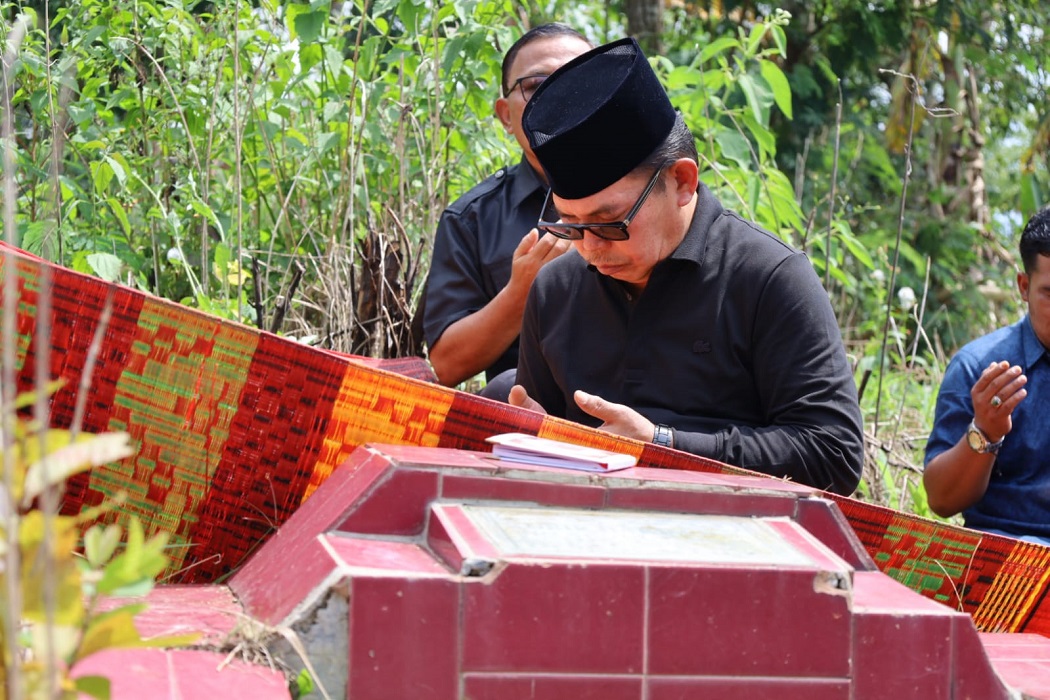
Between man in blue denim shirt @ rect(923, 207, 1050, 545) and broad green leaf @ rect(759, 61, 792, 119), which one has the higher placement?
broad green leaf @ rect(759, 61, 792, 119)

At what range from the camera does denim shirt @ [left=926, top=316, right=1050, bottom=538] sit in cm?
314

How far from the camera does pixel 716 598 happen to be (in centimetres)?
140

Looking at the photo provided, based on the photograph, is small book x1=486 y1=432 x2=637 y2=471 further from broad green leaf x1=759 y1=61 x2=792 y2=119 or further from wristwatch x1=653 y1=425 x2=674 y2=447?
broad green leaf x1=759 y1=61 x2=792 y2=119

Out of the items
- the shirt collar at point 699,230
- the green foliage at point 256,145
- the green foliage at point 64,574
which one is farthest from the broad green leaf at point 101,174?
the green foliage at point 64,574

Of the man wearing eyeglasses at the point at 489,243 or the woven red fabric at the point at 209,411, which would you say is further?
the man wearing eyeglasses at the point at 489,243

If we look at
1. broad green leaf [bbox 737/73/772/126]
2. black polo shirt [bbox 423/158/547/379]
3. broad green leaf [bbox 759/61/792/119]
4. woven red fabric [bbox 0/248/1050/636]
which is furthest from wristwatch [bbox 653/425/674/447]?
broad green leaf [bbox 759/61/792/119]

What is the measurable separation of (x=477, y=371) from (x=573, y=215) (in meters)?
1.01

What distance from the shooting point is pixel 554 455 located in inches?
65.5

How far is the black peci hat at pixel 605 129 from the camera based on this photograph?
2.50m

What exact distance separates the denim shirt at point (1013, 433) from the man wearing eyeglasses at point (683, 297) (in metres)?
0.83

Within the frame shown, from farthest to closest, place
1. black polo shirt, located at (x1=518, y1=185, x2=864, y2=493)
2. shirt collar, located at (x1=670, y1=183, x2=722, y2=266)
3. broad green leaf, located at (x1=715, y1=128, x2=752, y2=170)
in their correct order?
broad green leaf, located at (x1=715, y1=128, x2=752, y2=170) < shirt collar, located at (x1=670, y1=183, x2=722, y2=266) < black polo shirt, located at (x1=518, y1=185, x2=864, y2=493)

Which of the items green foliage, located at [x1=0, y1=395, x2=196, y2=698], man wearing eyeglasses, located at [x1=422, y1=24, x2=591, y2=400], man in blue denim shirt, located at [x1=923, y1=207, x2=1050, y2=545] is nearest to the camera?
green foliage, located at [x1=0, y1=395, x2=196, y2=698]

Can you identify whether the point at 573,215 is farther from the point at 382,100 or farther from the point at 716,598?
the point at 382,100

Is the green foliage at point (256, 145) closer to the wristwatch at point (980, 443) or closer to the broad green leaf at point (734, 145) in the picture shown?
the broad green leaf at point (734, 145)
